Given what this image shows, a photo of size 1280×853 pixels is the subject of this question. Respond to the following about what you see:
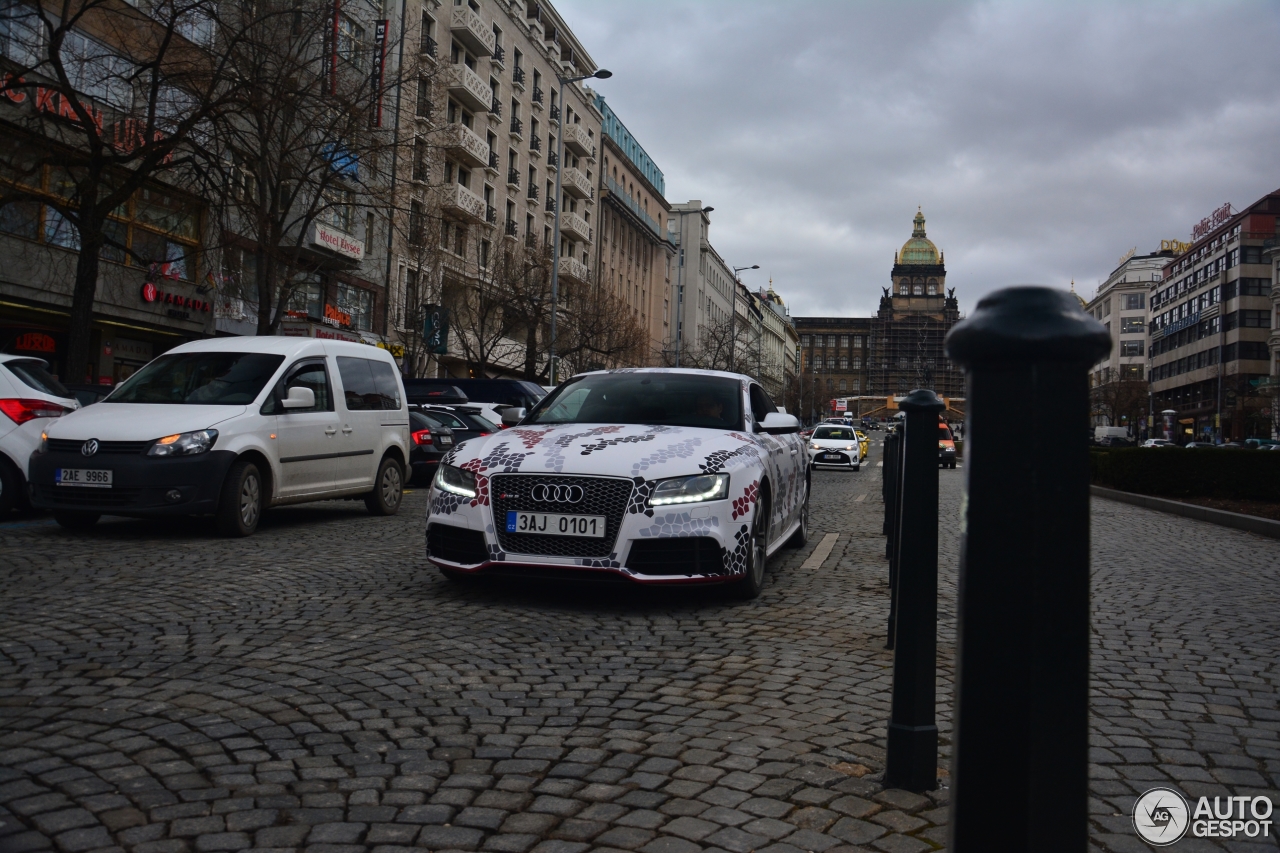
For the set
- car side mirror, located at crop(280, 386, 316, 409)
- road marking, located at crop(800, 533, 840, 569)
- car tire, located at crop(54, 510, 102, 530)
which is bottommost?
road marking, located at crop(800, 533, 840, 569)

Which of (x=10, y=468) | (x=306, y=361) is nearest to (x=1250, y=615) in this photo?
(x=306, y=361)

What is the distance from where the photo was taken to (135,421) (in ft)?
30.1

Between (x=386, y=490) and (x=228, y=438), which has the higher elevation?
(x=228, y=438)

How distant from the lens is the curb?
1366cm

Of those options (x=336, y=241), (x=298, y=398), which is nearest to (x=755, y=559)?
(x=298, y=398)

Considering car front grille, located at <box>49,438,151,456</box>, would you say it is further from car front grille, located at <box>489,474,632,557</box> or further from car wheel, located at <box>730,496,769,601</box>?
car wheel, located at <box>730,496,769,601</box>

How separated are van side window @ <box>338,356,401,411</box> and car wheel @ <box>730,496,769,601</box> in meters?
5.85

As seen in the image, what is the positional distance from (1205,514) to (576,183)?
2030 inches

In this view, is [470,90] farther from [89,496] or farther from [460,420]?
[89,496]

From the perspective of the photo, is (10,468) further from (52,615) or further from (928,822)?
(928,822)

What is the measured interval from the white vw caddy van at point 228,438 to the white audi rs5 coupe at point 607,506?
3.19 meters

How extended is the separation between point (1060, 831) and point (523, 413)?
7.30m

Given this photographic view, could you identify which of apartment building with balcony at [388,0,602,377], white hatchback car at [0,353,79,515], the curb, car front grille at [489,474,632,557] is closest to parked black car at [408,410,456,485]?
white hatchback car at [0,353,79,515]

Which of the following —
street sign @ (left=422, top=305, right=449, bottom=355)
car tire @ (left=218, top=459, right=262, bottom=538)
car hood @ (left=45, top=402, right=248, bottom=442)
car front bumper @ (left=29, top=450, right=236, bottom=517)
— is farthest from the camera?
street sign @ (left=422, top=305, right=449, bottom=355)
